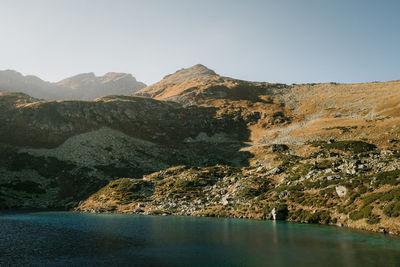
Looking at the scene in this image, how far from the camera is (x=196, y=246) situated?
32.5 m

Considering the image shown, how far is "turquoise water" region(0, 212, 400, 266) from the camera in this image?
2606 cm

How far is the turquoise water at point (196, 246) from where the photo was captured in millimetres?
26062

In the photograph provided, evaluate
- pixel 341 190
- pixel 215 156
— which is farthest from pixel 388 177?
pixel 215 156

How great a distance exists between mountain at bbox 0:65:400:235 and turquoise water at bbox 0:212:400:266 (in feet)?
31.0

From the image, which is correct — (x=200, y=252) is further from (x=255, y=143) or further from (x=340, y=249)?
(x=255, y=143)

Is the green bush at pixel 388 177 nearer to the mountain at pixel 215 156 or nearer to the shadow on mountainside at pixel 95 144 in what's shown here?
the mountain at pixel 215 156

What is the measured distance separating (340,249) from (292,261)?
784 cm

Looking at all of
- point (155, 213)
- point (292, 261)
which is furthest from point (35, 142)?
point (292, 261)

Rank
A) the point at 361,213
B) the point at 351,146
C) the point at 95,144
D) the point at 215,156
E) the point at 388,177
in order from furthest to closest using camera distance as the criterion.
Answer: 1. the point at 215,156
2. the point at 95,144
3. the point at 351,146
4. the point at 388,177
5. the point at 361,213

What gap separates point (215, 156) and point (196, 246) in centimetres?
9333

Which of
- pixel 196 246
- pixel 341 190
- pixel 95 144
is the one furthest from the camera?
pixel 95 144

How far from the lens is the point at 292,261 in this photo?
25.7 meters

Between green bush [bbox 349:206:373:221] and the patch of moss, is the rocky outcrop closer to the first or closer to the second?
green bush [bbox 349:206:373:221]

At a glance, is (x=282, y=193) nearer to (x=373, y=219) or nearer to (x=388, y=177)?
(x=388, y=177)
